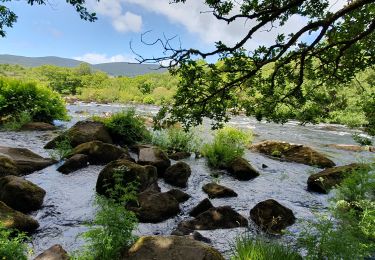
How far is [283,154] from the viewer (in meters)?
15.8

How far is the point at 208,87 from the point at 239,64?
0.74 m

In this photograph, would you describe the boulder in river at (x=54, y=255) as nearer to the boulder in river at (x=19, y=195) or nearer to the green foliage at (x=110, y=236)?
the green foliage at (x=110, y=236)

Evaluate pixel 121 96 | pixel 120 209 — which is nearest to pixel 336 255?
pixel 120 209

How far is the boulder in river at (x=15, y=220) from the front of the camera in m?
5.90

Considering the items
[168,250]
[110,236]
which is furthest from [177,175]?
[110,236]

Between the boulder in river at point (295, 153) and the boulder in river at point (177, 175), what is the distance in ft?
21.9

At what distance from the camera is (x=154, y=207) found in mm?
7461

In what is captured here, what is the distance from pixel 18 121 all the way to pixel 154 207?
39.9 ft

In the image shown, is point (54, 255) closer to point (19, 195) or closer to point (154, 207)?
point (19, 195)

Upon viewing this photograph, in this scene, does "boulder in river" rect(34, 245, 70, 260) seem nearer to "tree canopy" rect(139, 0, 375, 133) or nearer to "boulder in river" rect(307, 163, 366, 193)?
"tree canopy" rect(139, 0, 375, 133)

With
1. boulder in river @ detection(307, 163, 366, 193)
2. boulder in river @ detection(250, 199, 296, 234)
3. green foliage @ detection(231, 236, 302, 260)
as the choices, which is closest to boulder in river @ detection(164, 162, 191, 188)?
boulder in river @ detection(250, 199, 296, 234)

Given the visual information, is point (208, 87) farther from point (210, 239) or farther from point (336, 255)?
point (336, 255)

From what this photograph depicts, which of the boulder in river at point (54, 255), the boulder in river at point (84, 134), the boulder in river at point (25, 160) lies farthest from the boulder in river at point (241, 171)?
the boulder in river at point (54, 255)

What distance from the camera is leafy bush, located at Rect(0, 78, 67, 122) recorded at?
1692 cm
